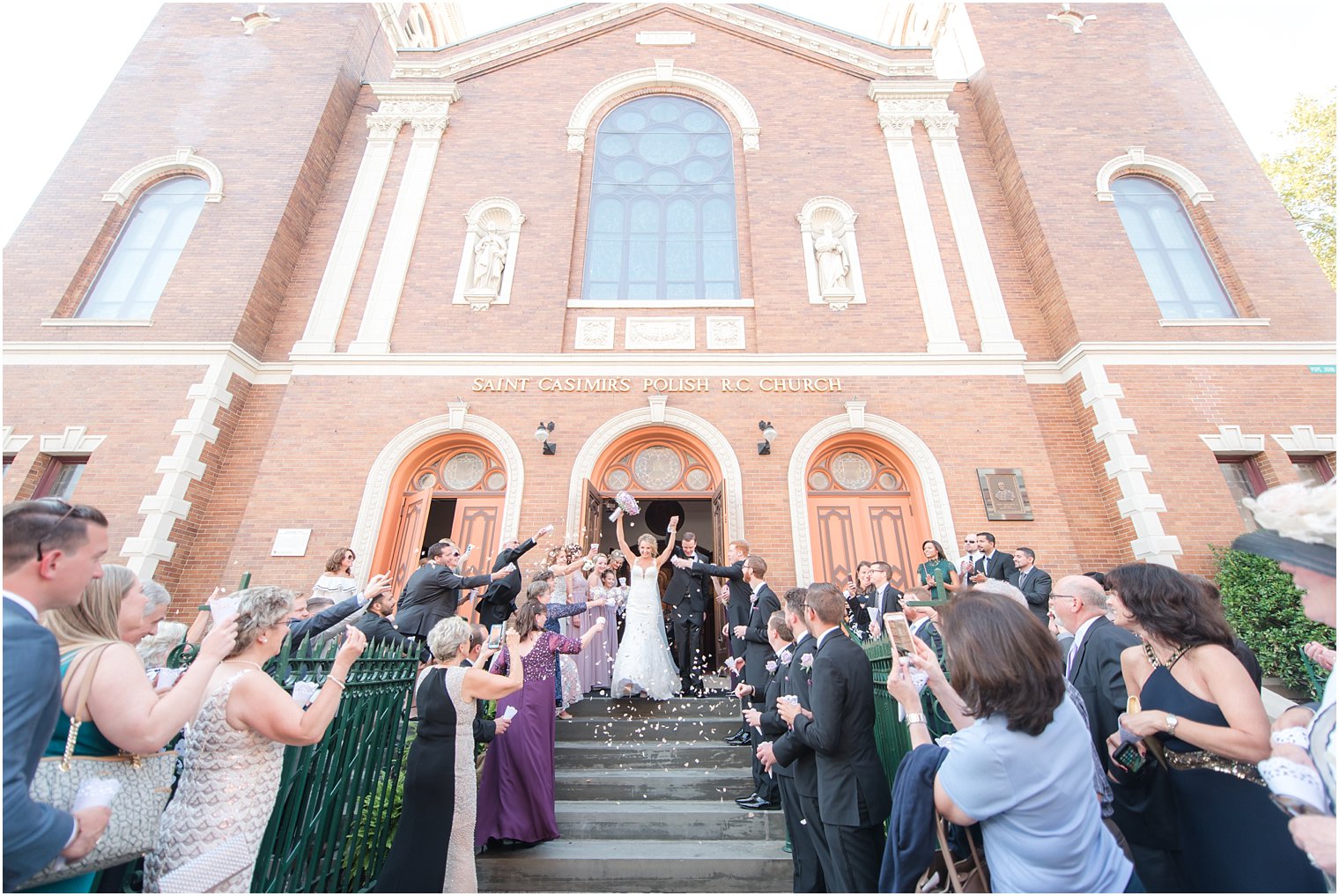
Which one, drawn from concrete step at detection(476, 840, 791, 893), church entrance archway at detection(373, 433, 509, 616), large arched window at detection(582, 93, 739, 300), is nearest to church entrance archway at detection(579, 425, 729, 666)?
church entrance archway at detection(373, 433, 509, 616)

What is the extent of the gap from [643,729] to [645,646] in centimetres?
110

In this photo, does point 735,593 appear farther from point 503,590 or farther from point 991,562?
point 991,562

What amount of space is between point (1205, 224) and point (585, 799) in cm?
1514

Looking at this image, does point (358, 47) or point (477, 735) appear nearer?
point (477, 735)

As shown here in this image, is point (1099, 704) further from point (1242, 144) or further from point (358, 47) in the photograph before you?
point (358, 47)

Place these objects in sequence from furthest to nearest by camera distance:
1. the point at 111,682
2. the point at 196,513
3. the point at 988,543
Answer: the point at 196,513
the point at 988,543
the point at 111,682

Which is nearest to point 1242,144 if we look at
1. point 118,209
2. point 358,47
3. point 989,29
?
point 989,29

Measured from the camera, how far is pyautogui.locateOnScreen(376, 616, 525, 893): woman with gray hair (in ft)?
12.3

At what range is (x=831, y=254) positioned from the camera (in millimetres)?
12094

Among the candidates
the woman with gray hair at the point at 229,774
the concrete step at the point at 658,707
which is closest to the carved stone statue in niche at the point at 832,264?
the concrete step at the point at 658,707

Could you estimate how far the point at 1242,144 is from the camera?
1275 cm

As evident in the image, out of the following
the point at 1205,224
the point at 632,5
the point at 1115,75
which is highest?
the point at 632,5

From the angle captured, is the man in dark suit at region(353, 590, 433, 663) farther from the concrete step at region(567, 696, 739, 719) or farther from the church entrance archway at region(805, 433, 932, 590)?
the church entrance archway at region(805, 433, 932, 590)

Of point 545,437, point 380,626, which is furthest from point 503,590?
point 545,437
